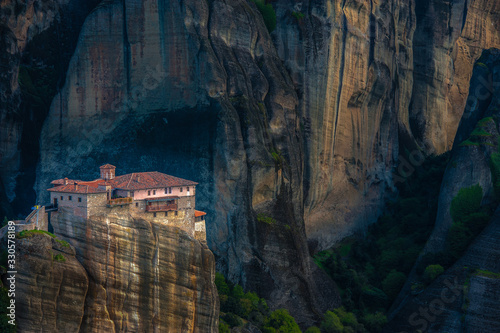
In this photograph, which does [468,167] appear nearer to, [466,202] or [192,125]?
[466,202]

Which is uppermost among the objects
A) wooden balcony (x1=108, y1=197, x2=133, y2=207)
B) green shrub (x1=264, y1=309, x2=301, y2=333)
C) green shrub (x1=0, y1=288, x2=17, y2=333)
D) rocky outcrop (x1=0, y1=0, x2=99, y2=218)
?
rocky outcrop (x1=0, y1=0, x2=99, y2=218)

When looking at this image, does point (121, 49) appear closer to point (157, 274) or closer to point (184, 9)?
point (184, 9)

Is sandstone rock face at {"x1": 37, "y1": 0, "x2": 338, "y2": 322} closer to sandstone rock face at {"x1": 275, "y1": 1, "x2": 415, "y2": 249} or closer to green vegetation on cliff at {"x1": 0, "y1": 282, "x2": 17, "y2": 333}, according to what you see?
sandstone rock face at {"x1": 275, "y1": 1, "x2": 415, "y2": 249}

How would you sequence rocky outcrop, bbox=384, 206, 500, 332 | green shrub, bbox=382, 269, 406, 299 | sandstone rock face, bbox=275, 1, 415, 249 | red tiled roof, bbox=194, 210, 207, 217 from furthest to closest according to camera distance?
sandstone rock face, bbox=275, 1, 415, 249 → green shrub, bbox=382, 269, 406, 299 → rocky outcrop, bbox=384, 206, 500, 332 → red tiled roof, bbox=194, 210, 207, 217

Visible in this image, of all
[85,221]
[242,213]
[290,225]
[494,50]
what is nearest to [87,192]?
[85,221]

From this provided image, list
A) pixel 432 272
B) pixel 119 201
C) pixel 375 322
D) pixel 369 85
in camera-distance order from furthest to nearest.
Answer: pixel 369 85, pixel 432 272, pixel 375 322, pixel 119 201

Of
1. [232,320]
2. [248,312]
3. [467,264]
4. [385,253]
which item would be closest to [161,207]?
[232,320]

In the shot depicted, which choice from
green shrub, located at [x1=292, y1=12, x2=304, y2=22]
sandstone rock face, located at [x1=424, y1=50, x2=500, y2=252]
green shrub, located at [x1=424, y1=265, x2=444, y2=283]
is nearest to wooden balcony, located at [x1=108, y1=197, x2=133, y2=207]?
A: green shrub, located at [x1=424, y1=265, x2=444, y2=283]

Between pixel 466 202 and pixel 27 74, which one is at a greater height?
pixel 27 74
